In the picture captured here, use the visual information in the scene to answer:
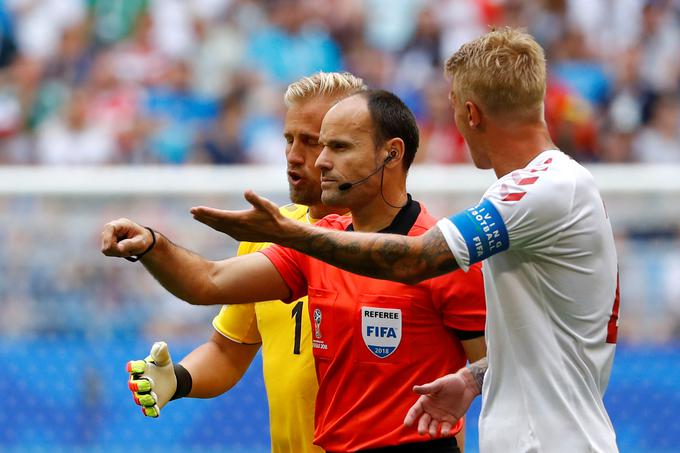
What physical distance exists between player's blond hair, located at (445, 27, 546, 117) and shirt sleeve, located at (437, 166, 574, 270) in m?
0.29

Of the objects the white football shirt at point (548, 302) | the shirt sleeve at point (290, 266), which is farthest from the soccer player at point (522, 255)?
the shirt sleeve at point (290, 266)

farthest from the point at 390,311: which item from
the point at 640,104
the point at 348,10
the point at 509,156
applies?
the point at 348,10

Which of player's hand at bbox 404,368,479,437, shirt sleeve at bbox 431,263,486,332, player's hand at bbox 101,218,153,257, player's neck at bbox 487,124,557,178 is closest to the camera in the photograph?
player's hand at bbox 101,218,153,257

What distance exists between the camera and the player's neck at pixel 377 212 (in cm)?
460

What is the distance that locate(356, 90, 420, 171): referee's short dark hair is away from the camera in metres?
4.62

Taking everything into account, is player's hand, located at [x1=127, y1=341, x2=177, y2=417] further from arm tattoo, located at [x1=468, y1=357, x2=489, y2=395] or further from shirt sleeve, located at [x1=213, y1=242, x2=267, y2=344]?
arm tattoo, located at [x1=468, y1=357, x2=489, y2=395]

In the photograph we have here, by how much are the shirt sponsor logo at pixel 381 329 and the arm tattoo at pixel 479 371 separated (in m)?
0.29

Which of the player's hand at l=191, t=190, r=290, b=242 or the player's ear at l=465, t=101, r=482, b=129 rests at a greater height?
the player's ear at l=465, t=101, r=482, b=129

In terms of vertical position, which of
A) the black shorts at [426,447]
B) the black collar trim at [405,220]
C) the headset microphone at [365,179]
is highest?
the headset microphone at [365,179]

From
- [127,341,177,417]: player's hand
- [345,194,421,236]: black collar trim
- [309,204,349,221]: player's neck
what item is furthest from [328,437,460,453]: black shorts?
[309,204,349,221]: player's neck

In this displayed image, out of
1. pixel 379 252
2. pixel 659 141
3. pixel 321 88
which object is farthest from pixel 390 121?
pixel 659 141

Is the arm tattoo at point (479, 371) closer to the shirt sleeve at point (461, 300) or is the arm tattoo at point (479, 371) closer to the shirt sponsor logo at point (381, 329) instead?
the shirt sleeve at point (461, 300)

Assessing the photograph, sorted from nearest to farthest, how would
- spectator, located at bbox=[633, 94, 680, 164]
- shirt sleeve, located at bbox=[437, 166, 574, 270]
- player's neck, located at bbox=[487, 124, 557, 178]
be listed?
shirt sleeve, located at bbox=[437, 166, 574, 270] → player's neck, located at bbox=[487, 124, 557, 178] → spectator, located at bbox=[633, 94, 680, 164]

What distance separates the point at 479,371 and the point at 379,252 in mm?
657
